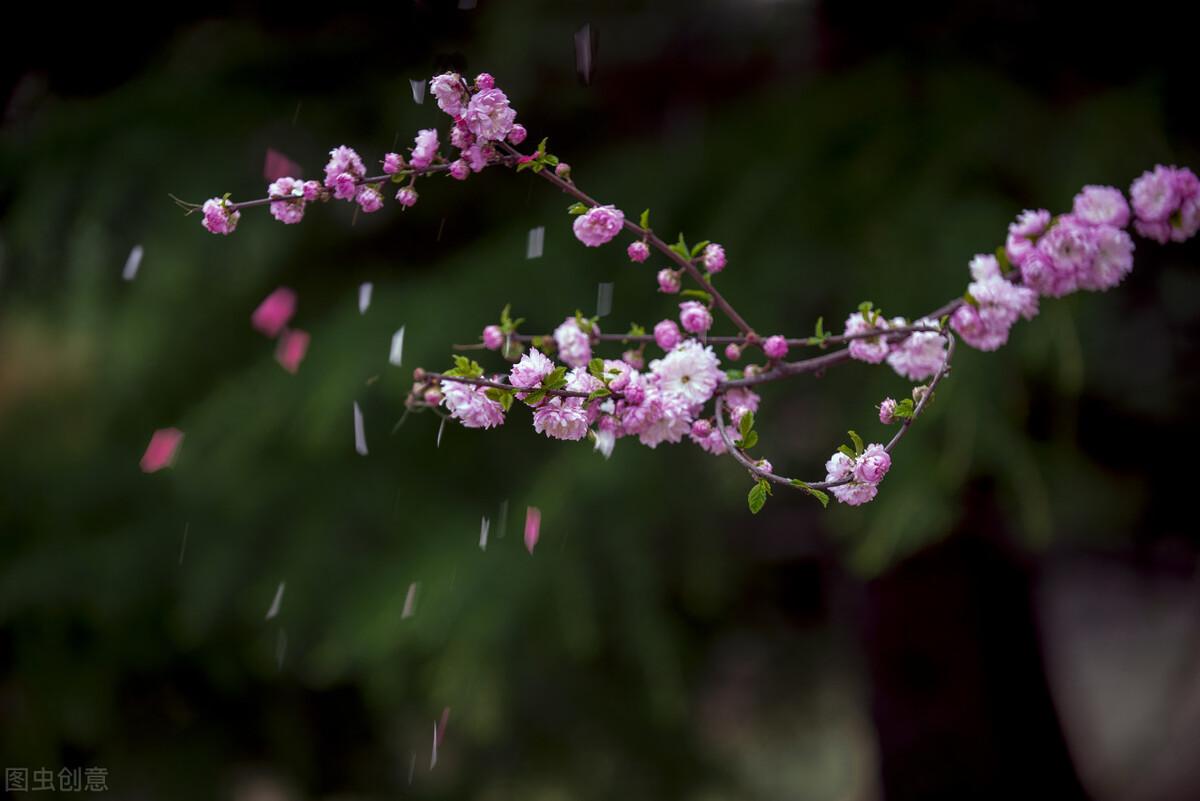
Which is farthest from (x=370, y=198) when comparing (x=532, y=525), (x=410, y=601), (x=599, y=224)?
(x=410, y=601)

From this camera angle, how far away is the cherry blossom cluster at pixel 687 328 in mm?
490

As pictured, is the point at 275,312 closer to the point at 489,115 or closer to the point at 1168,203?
the point at 489,115

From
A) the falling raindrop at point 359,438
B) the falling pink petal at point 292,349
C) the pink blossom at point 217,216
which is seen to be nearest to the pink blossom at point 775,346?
the pink blossom at point 217,216

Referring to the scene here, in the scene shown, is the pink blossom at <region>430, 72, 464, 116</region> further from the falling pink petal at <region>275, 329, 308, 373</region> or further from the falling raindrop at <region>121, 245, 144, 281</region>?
the falling raindrop at <region>121, 245, 144, 281</region>

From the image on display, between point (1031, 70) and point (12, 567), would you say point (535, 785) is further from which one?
point (1031, 70)

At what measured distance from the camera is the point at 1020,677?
1.58 m

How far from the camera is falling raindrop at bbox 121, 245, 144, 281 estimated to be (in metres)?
1.49

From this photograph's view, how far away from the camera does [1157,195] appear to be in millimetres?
557

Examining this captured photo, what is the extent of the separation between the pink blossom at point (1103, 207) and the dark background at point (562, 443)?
19.4 inches

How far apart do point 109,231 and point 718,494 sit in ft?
3.53

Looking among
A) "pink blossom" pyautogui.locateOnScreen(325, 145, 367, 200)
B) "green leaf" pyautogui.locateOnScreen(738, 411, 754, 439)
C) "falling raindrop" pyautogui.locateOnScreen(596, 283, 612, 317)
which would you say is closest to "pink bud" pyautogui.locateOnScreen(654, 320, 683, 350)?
"green leaf" pyautogui.locateOnScreen(738, 411, 754, 439)

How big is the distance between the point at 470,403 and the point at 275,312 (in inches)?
45.4

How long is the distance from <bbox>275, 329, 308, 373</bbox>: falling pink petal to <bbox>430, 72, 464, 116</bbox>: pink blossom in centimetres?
93

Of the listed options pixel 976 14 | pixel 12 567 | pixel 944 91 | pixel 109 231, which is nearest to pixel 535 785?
pixel 12 567
